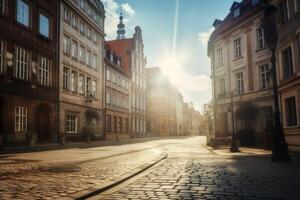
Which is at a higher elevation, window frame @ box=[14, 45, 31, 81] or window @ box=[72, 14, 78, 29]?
window @ box=[72, 14, 78, 29]

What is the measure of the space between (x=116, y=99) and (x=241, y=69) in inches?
943

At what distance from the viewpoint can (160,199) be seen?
5.25m

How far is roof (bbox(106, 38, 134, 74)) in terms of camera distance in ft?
186

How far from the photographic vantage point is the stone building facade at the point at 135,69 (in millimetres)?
57156

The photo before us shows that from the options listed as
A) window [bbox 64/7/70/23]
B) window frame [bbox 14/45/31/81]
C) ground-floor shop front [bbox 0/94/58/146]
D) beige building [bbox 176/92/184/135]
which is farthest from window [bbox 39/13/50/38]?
beige building [bbox 176/92/184/135]

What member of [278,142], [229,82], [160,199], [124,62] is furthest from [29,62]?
[124,62]

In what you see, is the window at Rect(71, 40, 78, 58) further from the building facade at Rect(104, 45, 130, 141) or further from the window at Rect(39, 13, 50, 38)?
the building facade at Rect(104, 45, 130, 141)

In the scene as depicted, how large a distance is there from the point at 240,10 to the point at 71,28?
1680 cm

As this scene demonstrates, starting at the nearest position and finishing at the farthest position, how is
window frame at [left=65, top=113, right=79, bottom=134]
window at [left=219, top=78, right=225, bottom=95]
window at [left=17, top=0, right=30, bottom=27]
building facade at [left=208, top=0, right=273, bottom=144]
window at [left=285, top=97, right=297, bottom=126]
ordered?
1. window at [left=285, top=97, right=297, bottom=126]
2. window at [left=17, top=0, right=30, bottom=27]
3. building facade at [left=208, top=0, right=273, bottom=144]
4. window at [left=219, top=78, right=225, bottom=95]
5. window frame at [left=65, top=113, right=79, bottom=134]

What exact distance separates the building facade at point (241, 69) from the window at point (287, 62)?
3929mm

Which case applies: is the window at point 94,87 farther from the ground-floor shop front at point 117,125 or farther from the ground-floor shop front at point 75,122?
the ground-floor shop front at point 117,125

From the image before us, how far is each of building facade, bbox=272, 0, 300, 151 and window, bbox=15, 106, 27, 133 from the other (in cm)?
1808

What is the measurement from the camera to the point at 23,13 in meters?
24.7

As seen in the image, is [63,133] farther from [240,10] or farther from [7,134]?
[240,10]
